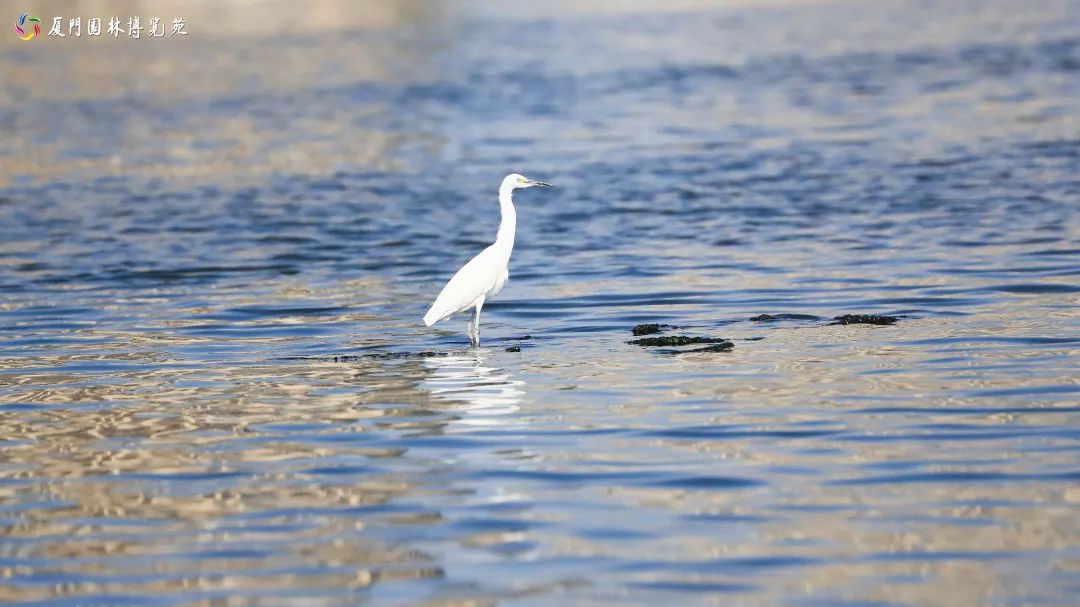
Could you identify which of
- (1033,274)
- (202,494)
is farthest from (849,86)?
(202,494)

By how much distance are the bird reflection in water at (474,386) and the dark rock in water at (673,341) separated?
54.4 inches

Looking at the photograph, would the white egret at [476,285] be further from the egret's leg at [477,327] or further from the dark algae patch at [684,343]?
the dark algae patch at [684,343]

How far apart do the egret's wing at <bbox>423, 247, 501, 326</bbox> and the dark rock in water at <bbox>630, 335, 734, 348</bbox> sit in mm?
1397

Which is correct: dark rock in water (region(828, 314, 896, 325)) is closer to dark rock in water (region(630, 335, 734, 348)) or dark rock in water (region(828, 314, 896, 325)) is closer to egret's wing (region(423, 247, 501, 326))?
dark rock in water (region(630, 335, 734, 348))

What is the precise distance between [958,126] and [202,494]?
25724 mm

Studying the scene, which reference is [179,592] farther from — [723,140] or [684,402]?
[723,140]

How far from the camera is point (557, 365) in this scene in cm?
1341

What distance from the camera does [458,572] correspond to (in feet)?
26.2

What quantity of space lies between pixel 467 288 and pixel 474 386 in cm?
207

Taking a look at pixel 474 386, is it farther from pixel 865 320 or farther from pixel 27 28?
pixel 27 28

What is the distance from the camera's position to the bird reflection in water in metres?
11.6

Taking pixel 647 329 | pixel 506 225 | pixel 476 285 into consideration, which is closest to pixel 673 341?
pixel 647 329

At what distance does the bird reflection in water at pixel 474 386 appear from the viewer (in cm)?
1159

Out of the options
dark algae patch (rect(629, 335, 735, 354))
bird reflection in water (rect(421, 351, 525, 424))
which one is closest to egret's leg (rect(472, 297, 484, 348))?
bird reflection in water (rect(421, 351, 525, 424))
